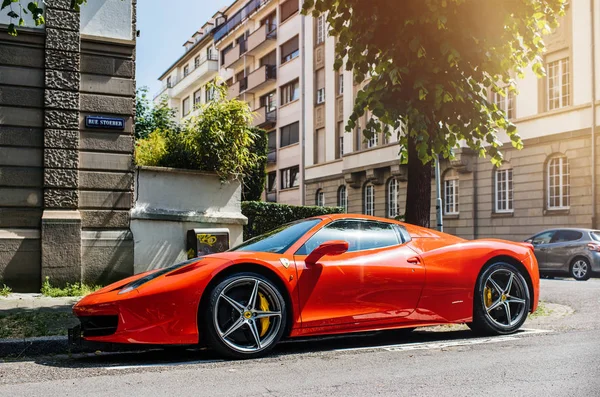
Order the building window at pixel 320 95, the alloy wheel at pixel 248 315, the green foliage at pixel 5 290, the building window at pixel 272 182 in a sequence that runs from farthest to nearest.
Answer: the building window at pixel 272 182 → the building window at pixel 320 95 → the green foliage at pixel 5 290 → the alloy wheel at pixel 248 315

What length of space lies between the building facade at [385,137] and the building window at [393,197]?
0.21 feet

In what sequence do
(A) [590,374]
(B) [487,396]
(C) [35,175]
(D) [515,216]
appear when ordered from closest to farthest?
(B) [487,396] < (A) [590,374] < (C) [35,175] < (D) [515,216]

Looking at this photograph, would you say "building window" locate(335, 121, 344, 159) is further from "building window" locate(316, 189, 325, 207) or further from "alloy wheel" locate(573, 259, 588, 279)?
"alloy wheel" locate(573, 259, 588, 279)

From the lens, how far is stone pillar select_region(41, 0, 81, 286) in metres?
10.5

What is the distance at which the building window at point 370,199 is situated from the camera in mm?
37969

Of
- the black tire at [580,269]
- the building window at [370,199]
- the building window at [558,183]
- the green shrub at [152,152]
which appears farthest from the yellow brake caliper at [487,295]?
the building window at [370,199]

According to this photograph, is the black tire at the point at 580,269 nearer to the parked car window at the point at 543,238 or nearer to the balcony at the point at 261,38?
the parked car window at the point at 543,238

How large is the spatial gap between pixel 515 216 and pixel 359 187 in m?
12.5

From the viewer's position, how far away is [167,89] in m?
69.4

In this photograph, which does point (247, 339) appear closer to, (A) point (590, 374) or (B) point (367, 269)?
(B) point (367, 269)

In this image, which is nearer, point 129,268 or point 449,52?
point 449,52

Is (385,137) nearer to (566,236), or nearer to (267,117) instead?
(566,236)

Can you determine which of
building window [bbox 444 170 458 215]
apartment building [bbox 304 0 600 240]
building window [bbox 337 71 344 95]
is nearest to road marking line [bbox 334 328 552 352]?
apartment building [bbox 304 0 600 240]

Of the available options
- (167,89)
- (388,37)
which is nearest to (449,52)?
(388,37)
